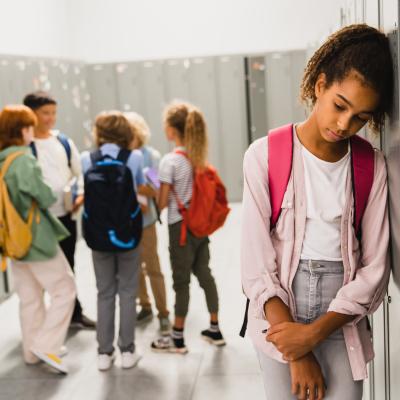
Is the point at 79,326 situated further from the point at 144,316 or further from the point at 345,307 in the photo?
the point at 345,307

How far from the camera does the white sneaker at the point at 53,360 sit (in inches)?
153

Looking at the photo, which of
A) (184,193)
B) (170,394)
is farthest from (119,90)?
(170,394)

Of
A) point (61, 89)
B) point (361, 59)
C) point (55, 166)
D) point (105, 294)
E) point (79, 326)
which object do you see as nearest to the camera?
point (361, 59)

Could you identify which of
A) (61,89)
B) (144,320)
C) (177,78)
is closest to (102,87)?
(177,78)

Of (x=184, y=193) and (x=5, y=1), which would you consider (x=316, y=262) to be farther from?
(x=5, y=1)

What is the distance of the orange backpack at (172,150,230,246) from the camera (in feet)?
12.9

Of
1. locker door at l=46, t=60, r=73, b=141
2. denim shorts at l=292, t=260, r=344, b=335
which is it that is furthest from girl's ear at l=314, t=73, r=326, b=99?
locker door at l=46, t=60, r=73, b=141

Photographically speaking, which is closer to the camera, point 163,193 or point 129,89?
point 163,193

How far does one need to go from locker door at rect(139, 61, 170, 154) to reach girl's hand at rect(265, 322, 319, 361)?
23.3 feet

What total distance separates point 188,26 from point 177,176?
559 cm

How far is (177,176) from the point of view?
13.0 ft

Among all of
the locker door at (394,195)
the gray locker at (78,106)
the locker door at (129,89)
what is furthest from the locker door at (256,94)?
the locker door at (394,195)

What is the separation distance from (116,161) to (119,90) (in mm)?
5163

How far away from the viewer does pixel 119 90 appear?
28.5ft
